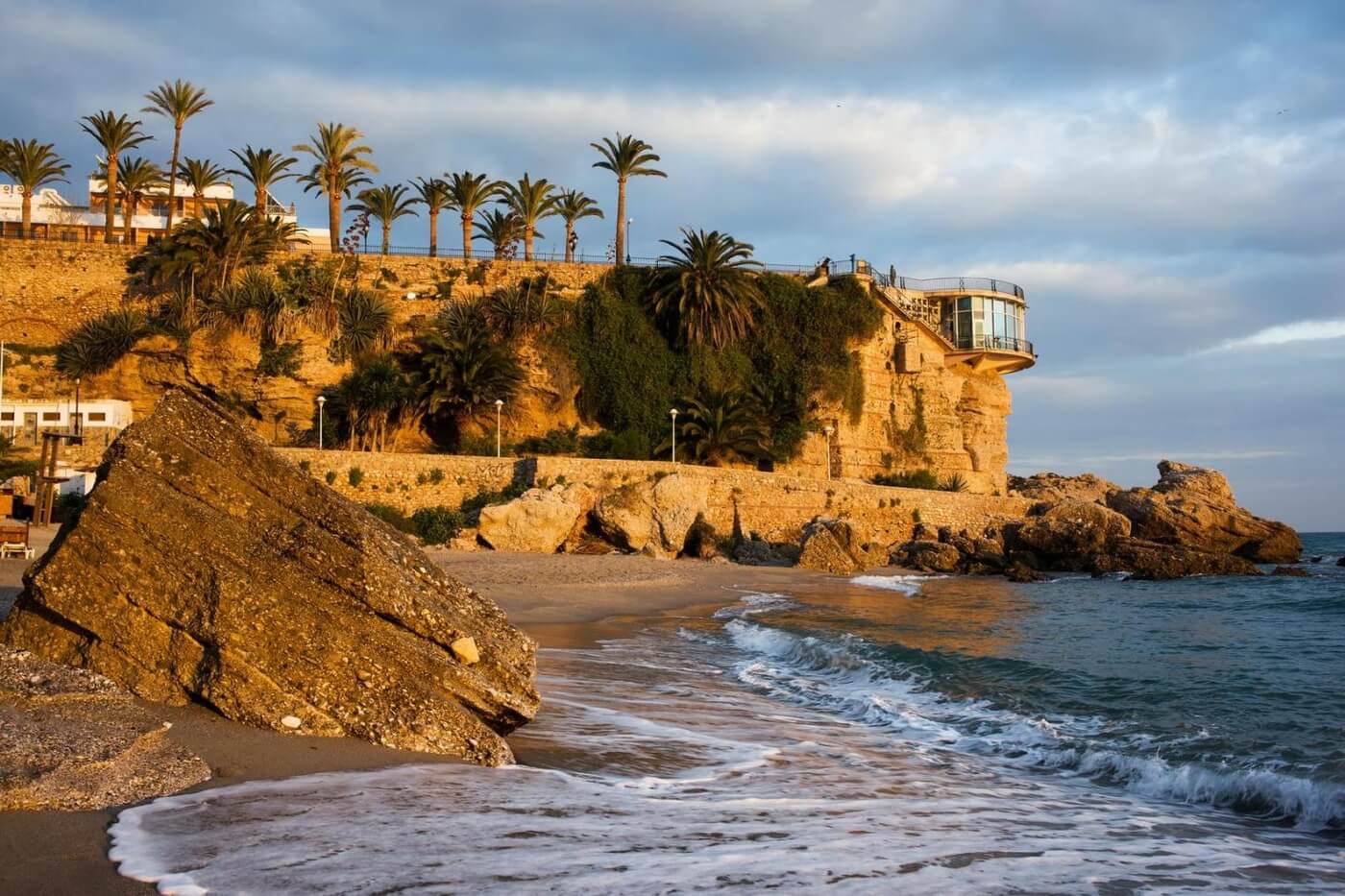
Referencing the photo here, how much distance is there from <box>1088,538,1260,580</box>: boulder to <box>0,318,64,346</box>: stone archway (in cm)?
3656

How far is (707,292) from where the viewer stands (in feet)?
127

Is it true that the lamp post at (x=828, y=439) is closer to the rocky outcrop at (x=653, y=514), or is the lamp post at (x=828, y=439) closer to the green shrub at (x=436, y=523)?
the rocky outcrop at (x=653, y=514)

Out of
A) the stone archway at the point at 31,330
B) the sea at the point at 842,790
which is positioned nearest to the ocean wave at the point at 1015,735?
the sea at the point at 842,790

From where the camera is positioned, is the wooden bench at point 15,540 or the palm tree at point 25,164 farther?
the palm tree at point 25,164

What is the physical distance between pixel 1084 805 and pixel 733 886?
336cm

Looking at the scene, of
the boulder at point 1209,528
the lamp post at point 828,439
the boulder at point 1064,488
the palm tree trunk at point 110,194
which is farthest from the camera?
the boulder at point 1064,488

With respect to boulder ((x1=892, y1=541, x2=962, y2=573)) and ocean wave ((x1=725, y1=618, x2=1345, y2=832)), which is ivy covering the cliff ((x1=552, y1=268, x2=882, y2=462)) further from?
ocean wave ((x1=725, y1=618, x2=1345, y2=832))

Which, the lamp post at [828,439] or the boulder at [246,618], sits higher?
the lamp post at [828,439]

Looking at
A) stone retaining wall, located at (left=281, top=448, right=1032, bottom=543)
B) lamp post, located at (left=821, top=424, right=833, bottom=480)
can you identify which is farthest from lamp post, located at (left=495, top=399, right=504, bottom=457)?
lamp post, located at (left=821, top=424, right=833, bottom=480)

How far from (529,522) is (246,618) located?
20.7 m

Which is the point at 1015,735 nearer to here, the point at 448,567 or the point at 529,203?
the point at 448,567

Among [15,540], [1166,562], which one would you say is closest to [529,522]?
[15,540]

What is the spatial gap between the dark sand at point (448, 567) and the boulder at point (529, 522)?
1.29m

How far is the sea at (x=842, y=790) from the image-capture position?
14.1 feet
